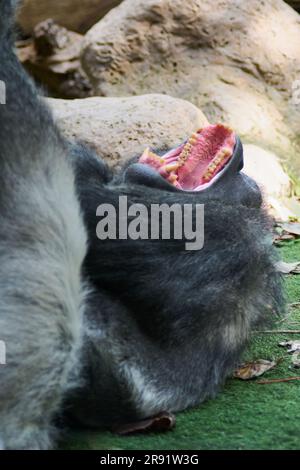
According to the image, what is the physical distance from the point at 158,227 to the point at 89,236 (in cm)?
17

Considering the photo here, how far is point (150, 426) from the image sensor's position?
164cm

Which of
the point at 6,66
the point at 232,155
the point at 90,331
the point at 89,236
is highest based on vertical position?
the point at 6,66

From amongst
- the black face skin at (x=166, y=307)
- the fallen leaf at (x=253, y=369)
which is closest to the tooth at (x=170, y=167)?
the black face skin at (x=166, y=307)

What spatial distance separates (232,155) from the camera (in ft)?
6.91

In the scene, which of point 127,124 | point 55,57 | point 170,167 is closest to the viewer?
point 170,167

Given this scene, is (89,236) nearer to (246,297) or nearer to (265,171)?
(246,297)

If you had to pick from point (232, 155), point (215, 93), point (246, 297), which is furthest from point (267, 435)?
point (215, 93)

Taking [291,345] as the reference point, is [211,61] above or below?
above

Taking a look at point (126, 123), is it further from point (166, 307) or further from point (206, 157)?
point (166, 307)
